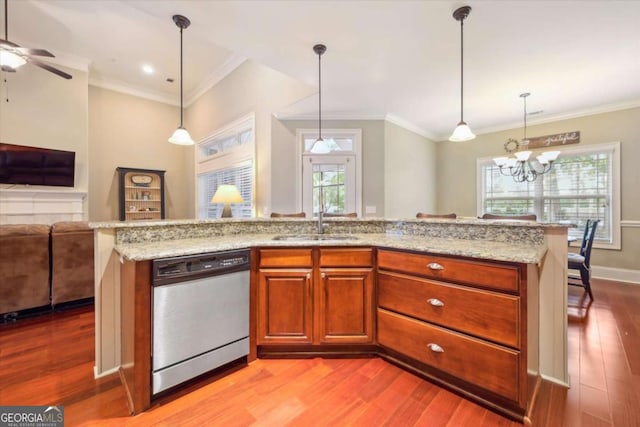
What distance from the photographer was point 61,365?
6.27 ft

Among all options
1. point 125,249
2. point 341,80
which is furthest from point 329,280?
point 341,80

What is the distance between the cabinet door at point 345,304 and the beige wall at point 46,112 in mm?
5220

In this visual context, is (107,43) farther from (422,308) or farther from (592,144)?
(592,144)

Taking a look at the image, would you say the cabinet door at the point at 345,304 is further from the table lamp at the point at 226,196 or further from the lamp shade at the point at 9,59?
the lamp shade at the point at 9,59

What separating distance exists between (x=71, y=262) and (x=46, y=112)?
3297 mm

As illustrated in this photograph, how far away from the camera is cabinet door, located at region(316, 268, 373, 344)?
1.97 metres

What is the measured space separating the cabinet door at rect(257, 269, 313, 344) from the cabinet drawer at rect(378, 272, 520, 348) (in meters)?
0.58

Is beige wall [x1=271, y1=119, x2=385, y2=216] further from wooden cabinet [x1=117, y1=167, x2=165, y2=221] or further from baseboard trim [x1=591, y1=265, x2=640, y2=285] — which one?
baseboard trim [x1=591, y1=265, x2=640, y2=285]

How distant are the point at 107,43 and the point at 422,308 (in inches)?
231

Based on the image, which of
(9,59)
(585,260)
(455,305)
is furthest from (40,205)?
(585,260)

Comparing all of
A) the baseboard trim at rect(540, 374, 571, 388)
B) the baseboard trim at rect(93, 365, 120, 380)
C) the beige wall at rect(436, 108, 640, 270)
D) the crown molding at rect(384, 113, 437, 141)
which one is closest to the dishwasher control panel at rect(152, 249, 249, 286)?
the baseboard trim at rect(93, 365, 120, 380)

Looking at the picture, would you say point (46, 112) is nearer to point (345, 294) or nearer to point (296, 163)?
point (296, 163)

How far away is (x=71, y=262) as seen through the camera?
289cm

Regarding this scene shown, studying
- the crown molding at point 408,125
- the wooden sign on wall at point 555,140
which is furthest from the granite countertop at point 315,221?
the wooden sign on wall at point 555,140
